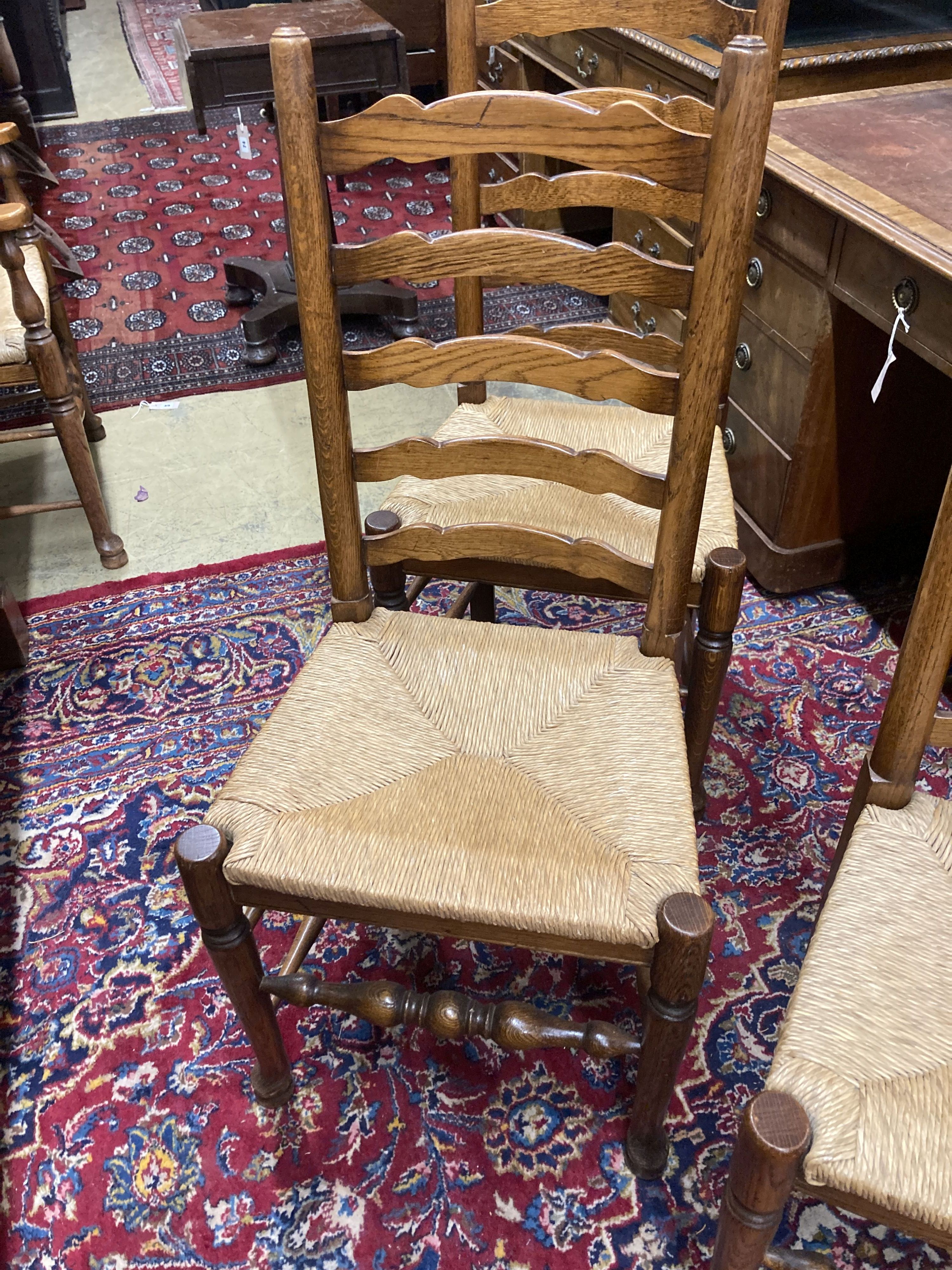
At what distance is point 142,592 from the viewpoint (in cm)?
219

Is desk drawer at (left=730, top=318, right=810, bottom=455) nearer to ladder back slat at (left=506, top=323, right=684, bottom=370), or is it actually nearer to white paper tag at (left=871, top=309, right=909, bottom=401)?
white paper tag at (left=871, top=309, right=909, bottom=401)

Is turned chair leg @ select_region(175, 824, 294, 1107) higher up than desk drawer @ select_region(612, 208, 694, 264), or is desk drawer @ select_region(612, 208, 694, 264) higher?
desk drawer @ select_region(612, 208, 694, 264)

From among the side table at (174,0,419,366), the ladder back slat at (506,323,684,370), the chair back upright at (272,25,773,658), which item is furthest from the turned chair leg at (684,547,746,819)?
the side table at (174,0,419,366)

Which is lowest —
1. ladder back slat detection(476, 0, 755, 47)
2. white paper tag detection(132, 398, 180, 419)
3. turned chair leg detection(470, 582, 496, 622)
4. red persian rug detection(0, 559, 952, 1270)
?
red persian rug detection(0, 559, 952, 1270)

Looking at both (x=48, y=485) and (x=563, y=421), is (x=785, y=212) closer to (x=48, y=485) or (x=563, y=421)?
(x=563, y=421)

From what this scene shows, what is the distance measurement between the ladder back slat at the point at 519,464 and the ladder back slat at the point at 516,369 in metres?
0.07

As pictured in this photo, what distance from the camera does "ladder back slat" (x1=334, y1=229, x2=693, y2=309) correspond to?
102cm

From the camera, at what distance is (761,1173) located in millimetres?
784

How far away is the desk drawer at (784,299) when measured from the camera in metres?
1.78

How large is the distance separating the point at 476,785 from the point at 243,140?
4.52 m

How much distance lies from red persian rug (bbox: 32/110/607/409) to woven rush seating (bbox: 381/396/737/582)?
58.6 inches

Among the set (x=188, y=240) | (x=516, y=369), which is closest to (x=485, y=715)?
(x=516, y=369)

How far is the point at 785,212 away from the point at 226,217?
2.77 meters

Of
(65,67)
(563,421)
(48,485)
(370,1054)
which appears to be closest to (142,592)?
(48,485)
